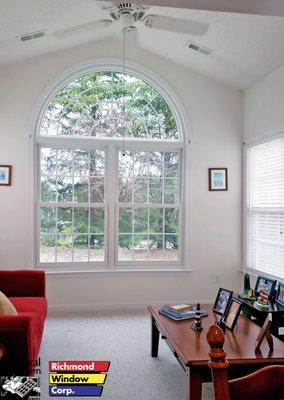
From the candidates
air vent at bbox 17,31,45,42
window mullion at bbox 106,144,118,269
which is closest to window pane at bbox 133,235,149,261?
window mullion at bbox 106,144,118,269

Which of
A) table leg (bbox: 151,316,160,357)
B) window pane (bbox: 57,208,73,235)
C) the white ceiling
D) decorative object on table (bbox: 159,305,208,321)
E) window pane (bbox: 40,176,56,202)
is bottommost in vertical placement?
table leg (bbox: 151,316,160,357)

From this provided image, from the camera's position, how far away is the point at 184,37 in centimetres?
414

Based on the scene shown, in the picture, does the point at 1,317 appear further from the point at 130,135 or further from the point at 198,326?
the point at 130,135

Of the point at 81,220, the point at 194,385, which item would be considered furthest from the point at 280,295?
the point at 81,220

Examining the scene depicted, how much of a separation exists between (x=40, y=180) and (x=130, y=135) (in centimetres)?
131

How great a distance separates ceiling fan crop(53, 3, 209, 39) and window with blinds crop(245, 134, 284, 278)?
71.6 inches

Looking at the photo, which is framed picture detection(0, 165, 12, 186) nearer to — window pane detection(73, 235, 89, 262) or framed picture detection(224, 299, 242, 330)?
window pane detection(73, 235, 89, 262)

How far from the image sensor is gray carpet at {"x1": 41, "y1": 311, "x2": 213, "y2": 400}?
8.72ft

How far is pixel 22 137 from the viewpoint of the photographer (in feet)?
15.0

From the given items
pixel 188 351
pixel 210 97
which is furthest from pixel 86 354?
pixel 210 97

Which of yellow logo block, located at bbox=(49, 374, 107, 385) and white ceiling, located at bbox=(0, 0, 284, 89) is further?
white ceiling, located at bbox=(0, 0, 284, 89)

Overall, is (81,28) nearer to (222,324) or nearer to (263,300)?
(222,324)

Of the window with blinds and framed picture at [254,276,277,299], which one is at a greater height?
the window with blinds

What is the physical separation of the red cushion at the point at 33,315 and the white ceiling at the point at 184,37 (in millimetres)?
2598
